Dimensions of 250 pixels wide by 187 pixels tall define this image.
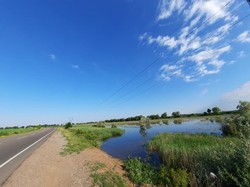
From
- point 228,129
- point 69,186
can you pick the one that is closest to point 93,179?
point 69,186

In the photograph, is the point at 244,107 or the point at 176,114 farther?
the point at 176,114

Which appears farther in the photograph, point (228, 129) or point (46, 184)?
point (228, 129)

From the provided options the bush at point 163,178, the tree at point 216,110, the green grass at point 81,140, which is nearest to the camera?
the bush at point 163,178

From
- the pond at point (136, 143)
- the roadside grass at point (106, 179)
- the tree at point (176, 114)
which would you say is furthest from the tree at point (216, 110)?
the roadside grass at point (106, 179)

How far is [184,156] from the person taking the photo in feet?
38.5

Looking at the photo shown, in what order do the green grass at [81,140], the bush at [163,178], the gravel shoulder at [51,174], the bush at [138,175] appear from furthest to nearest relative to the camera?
the green grass at [81,140]
the bush at [138,175]
the bush at [163,178]
the gravel shoulder at [51,174]

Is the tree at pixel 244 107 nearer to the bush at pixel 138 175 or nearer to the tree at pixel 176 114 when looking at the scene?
the bush at pixel 138 175

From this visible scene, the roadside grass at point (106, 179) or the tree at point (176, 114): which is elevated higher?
the tree at point (176, 114)

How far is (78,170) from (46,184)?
1972 mm

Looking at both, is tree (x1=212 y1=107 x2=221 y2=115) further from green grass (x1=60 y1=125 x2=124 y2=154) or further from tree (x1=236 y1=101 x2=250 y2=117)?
tree (x1=236 y1=101 x2=250 y2=117)

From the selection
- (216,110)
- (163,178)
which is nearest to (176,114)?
(216,110)

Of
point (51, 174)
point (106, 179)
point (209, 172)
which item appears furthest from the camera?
point (51, 174)

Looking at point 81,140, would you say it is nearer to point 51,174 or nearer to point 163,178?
point 51,174

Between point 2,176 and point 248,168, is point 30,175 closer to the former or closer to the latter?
point 2,176
